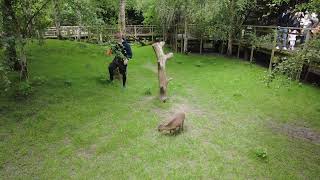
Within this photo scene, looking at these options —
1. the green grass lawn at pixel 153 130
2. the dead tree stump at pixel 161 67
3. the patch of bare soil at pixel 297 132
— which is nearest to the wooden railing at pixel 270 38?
the green grass lawn at pixel 153 130

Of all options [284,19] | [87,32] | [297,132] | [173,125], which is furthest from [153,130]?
[87,32]

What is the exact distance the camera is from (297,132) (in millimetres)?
10453

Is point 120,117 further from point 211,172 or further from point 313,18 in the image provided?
point 313,18

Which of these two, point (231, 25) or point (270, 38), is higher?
point (231, 25)

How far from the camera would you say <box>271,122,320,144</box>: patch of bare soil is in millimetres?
10039

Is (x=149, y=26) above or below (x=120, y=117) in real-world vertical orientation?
above

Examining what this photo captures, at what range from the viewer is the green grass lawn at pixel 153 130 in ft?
25.7

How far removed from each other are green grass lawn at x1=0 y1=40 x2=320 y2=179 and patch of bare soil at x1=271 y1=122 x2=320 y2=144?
0.03m

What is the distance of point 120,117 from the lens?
11055 millimetres

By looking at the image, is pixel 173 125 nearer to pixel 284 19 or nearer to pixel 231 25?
pixel 231 25

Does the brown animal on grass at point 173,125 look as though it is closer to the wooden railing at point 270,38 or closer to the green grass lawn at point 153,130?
the green grass lawn at point 153,130

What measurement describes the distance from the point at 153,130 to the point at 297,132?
4.85 m

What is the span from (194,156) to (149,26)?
29.3m

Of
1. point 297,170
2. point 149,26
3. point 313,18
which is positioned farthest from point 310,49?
point 149,26
